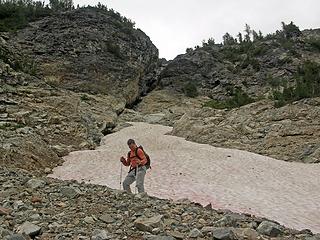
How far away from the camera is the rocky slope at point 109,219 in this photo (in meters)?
7.62

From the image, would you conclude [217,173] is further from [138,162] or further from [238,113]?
[238,113]

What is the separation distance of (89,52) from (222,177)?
1317 inches

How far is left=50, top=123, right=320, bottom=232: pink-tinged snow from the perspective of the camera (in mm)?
15242

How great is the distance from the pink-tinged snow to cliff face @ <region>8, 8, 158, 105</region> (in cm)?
1917

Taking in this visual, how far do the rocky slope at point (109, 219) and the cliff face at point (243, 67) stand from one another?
42.4 metres

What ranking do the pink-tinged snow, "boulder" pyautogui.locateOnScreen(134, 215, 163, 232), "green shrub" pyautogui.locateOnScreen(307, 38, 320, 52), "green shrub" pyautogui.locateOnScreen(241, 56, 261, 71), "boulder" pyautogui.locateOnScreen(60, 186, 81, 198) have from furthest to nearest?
"green shrub" pyautogui.locateOnScreen(307, 38, 320, 52) < "green shrub" pyautogui.locateOnScreen(241, 56, 261, 71) < the pink-tinged snow < "boulder" pyautogui.locateOnScreen(60, 186, 81, 198) < "boulder" pyautogui.locateOnScreen(134, 215, 163, 232)

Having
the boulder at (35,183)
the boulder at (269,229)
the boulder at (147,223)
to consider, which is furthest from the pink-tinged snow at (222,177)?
the boulder at (147,223)

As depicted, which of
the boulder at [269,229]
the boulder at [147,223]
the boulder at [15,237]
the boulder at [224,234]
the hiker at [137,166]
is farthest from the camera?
the hiker at [137,166]

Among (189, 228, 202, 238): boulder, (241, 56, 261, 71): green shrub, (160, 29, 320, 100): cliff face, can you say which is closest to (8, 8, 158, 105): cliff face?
(160, 29, 320, 100): cliff face

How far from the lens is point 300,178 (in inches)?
810

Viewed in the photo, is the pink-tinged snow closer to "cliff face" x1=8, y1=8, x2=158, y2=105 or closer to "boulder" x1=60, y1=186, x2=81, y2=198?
"boulder" x1=60, y1=186, x2=81, y2=198

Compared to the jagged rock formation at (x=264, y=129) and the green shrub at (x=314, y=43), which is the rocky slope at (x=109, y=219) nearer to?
the jagged rock formation at (x=264, y=129)

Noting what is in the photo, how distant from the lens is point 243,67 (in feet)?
194

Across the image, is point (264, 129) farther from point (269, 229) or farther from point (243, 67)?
point (243, 67)
